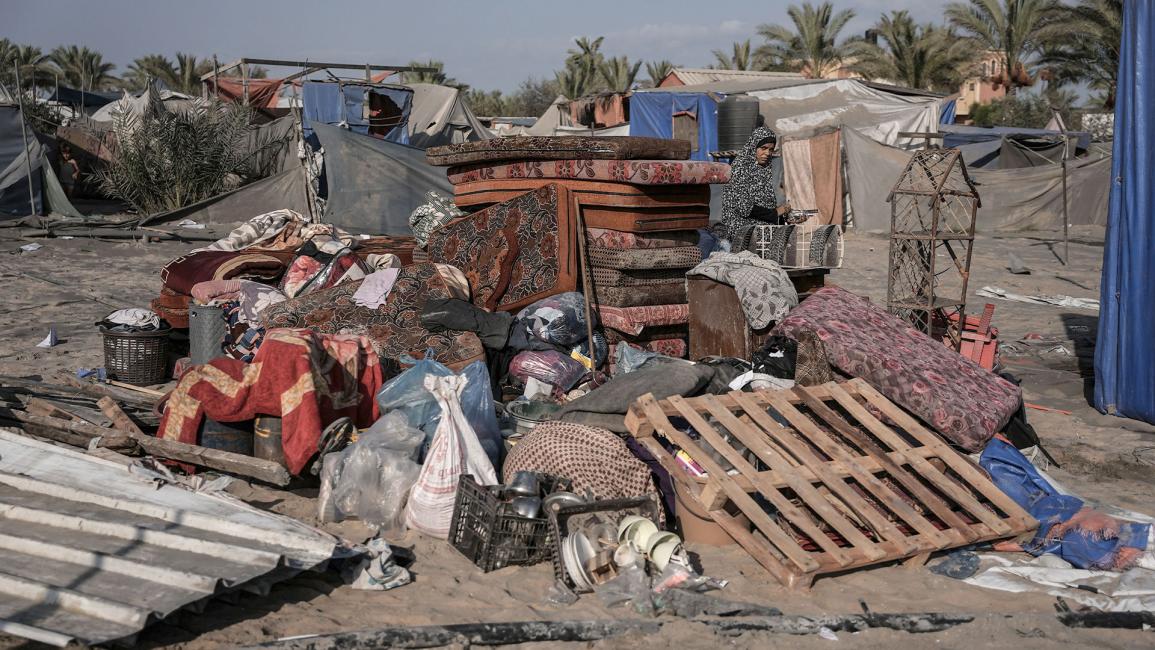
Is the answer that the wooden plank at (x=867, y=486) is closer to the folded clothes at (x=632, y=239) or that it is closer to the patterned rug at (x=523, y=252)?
the folded clothes at (x=632, y=239)

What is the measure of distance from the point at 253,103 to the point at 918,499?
793 inches

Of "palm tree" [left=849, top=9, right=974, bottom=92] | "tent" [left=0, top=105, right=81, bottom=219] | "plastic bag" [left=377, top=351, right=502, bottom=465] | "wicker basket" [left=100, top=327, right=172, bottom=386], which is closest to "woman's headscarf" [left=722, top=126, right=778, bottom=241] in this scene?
"plastic bag" [left=377, top=351, right=502, bottom=465]

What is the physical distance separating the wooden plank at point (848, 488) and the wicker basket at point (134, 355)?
4.13 m

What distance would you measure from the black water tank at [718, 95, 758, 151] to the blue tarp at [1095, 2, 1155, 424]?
12.6 metres

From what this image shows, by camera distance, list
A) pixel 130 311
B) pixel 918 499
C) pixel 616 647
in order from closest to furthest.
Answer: pixel 616 647
pixel 918 499
pixel 130 311

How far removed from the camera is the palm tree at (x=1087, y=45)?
2475 cm

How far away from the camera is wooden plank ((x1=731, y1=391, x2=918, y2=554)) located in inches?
160

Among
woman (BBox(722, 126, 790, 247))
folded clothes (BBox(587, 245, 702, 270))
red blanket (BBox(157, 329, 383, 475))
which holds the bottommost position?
red blanket (BBox(157, 329, 383, 475))

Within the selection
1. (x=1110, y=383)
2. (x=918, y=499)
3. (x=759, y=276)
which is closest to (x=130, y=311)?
(x=759, y=276)

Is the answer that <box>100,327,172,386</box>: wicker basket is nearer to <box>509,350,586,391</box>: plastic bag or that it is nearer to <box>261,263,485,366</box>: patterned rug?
<box>261,263,485,366</box>: patterned rug

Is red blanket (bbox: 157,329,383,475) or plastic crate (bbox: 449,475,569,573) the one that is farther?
red blanket (bbox: 157,329,383,475)

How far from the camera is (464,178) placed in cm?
771

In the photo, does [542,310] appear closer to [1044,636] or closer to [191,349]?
[191,349]

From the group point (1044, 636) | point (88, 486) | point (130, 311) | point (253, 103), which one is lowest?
point (1044, 636)
